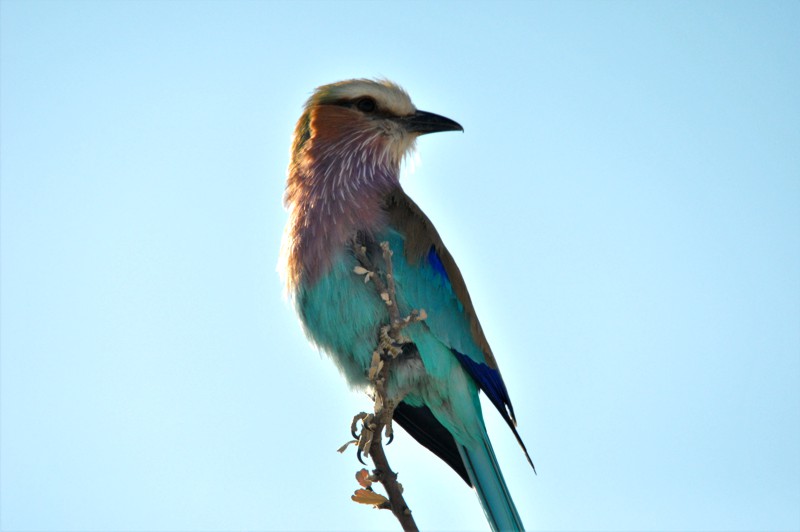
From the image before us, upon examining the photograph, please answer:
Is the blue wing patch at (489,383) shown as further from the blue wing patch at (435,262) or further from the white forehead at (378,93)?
the white forehead at (378,93)

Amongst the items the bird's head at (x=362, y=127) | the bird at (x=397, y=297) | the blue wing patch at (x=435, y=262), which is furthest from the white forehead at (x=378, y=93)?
the blue wing patch at (x=435, y=262)

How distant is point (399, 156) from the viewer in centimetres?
430

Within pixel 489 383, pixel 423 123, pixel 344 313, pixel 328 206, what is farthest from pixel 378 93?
pixel 489 383

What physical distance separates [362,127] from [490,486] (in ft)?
5.55

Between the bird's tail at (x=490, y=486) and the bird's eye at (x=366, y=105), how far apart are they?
1.58 m

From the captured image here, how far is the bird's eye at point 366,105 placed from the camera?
4.27 m

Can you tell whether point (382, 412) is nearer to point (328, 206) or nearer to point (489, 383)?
point (489, 383)

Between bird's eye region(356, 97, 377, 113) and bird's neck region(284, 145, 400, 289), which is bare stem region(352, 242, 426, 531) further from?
bird's eye region(356, 97, 377, 113)

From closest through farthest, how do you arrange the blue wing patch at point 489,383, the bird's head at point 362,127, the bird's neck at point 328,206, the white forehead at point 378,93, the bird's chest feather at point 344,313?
the bird's chest feather at point 344,313 < the bird's neck at point 328,206 < the blue wing patch at point 489,383 < the bird's head at point 362,127 < the white forehead at point 378,93

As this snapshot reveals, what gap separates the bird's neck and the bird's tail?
922 millimetres

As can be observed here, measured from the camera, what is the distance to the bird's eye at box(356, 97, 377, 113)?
4.27 m

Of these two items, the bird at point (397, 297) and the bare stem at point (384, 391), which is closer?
the bare stem at point (384, 391)

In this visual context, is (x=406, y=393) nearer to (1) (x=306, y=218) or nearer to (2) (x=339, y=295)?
(2) (x=339, y=295)

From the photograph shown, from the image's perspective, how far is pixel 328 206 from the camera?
12.5 feet
